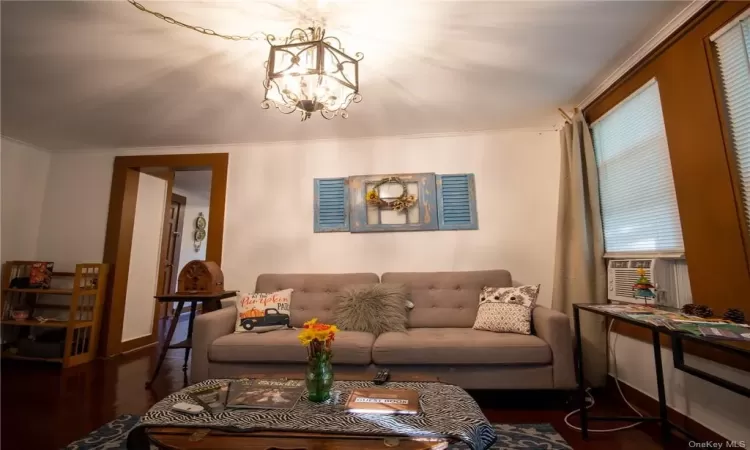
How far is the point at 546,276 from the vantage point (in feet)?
9.57

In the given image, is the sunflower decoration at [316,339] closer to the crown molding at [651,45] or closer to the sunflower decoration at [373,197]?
the sunflower decoration at [373,197]

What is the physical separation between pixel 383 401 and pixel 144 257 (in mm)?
3773

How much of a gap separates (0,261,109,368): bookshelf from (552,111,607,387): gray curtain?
14.4 ft

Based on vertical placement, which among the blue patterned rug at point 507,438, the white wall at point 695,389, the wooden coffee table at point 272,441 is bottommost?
the blue patterned rug at point 507,438

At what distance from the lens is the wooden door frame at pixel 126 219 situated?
3.24 m

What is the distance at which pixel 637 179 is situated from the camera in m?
2.13

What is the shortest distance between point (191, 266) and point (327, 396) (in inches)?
81.6

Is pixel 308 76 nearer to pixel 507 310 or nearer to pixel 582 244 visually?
pixel 507 310

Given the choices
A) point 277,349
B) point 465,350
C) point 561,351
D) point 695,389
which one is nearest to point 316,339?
point 277,349

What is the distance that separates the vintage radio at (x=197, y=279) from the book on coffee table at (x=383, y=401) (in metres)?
1.93

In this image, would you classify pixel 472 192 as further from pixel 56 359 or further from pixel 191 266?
pixel 56 359

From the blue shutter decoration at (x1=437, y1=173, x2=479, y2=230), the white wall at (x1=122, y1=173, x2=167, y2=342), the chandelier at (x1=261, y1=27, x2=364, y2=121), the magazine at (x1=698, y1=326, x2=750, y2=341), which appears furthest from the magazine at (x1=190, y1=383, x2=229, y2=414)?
the white wall at (x1=122, y1=173, x2=167, y2=342)

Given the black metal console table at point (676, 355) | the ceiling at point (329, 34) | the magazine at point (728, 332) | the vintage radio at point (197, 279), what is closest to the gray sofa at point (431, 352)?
the black metal console table at point (676, 355)

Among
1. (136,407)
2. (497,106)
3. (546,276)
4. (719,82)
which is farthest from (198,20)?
(546,276)
